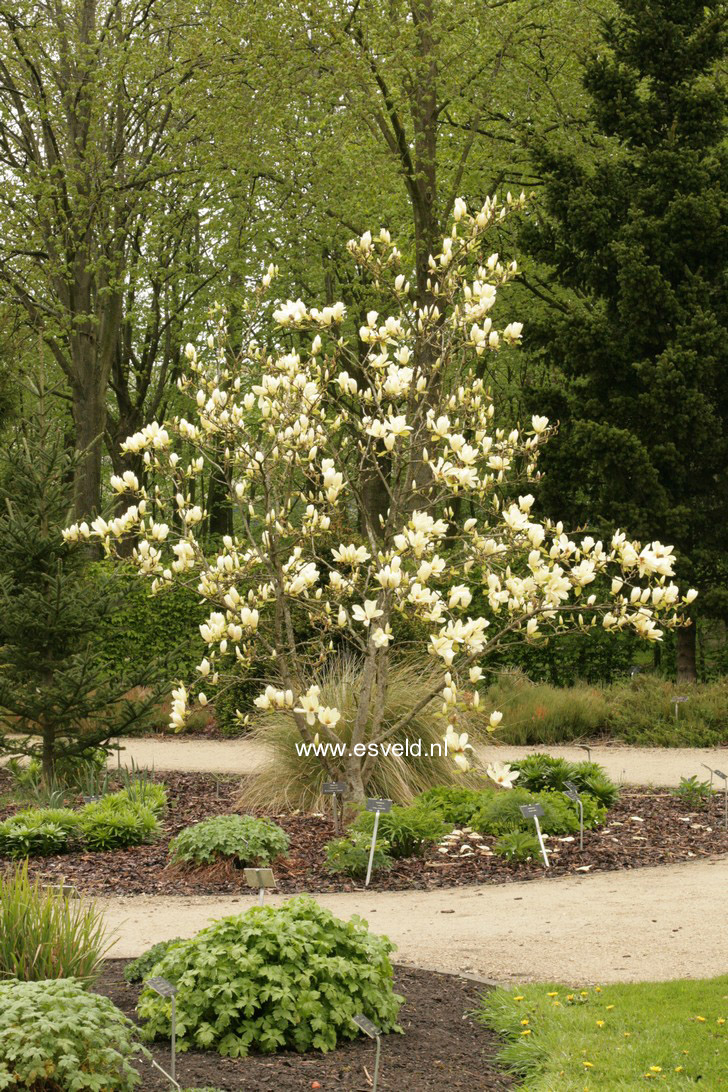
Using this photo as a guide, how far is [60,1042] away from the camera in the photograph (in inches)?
145

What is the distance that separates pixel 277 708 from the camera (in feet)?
24.4

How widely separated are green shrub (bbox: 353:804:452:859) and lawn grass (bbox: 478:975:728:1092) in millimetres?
2650

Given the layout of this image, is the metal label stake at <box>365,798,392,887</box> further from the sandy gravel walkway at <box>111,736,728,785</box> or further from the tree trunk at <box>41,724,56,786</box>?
the sandy gravel walkway at <box>111,736,728,785</box>

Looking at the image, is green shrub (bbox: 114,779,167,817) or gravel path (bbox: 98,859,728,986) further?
green shrub (bbox: 114,779,167,817)

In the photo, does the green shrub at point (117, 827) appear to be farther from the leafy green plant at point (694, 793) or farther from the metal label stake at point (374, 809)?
the leafy green plant at point (694, 793)

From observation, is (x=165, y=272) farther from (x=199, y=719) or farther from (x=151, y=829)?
(x=151, y=829)

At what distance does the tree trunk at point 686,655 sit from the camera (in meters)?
15.8

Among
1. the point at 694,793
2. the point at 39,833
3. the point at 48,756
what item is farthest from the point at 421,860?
the point at 48,756

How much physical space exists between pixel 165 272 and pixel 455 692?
1553 cm

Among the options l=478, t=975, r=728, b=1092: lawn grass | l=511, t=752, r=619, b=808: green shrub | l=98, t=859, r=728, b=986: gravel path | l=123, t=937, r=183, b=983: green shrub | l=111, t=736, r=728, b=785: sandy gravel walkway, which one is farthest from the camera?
l=111, t=736, r=728, b=785: sandy gravel walkway

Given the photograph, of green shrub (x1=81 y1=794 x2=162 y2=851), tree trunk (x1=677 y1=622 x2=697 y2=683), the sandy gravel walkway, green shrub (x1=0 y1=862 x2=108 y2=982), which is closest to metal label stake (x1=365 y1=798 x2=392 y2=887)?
green shrub (x1=81 y1=794 x2=162 y2=851)

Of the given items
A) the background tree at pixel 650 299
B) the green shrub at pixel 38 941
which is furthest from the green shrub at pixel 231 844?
the background tree at pixel 650 299

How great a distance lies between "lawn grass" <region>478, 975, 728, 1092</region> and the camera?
434 centimetres

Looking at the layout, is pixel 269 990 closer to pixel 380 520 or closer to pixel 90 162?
pixel 380 520
